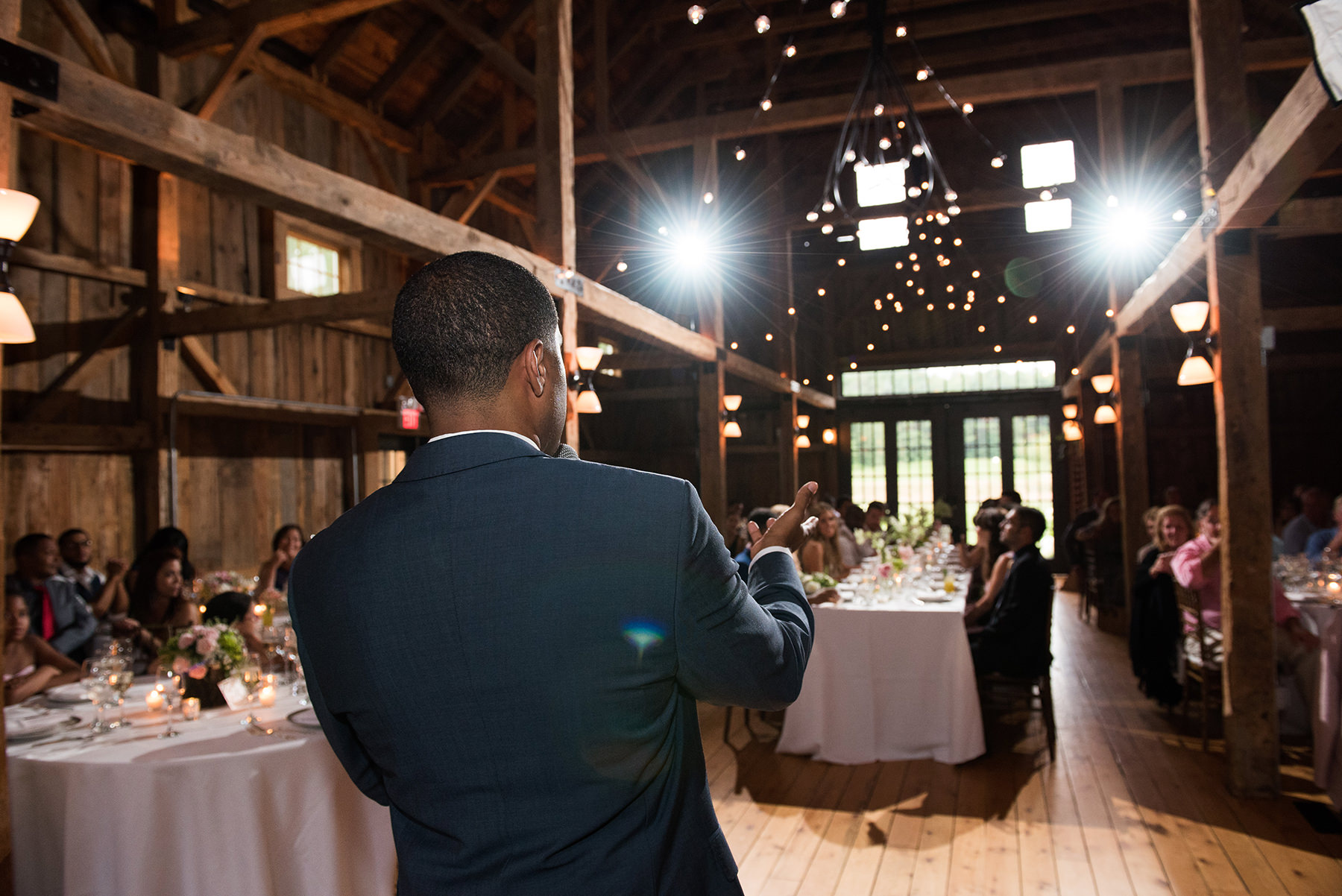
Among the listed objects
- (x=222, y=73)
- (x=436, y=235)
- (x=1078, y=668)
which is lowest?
(x=1078, y=668)

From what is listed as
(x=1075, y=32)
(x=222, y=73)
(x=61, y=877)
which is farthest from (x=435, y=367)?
(x=1075, y=32)

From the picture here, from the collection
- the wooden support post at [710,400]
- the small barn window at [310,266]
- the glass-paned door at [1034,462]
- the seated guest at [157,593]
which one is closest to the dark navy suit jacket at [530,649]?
the seated guest at [157,593]

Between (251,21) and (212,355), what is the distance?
9.49 ft

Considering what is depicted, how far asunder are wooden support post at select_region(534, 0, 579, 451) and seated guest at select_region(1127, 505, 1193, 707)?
12.4 ft

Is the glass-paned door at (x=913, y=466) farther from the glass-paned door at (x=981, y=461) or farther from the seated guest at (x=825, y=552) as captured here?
the seated guest at (x=825, y=552)

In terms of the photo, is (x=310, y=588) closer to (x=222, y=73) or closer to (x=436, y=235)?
(x=436, y=235)

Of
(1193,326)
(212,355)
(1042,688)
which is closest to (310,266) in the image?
(212,355)

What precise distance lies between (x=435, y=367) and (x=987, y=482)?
1409 centimetres

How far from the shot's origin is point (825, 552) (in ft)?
20.2

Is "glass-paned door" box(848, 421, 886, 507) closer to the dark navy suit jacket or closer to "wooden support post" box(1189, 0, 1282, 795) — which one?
"wooden support post" box(1189, 0, 1282, 795)

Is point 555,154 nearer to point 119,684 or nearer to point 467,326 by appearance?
point 119,684

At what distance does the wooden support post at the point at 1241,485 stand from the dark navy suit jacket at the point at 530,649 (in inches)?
162

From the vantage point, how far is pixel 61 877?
91.2 inches

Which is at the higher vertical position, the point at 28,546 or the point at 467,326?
the point at 467,326
